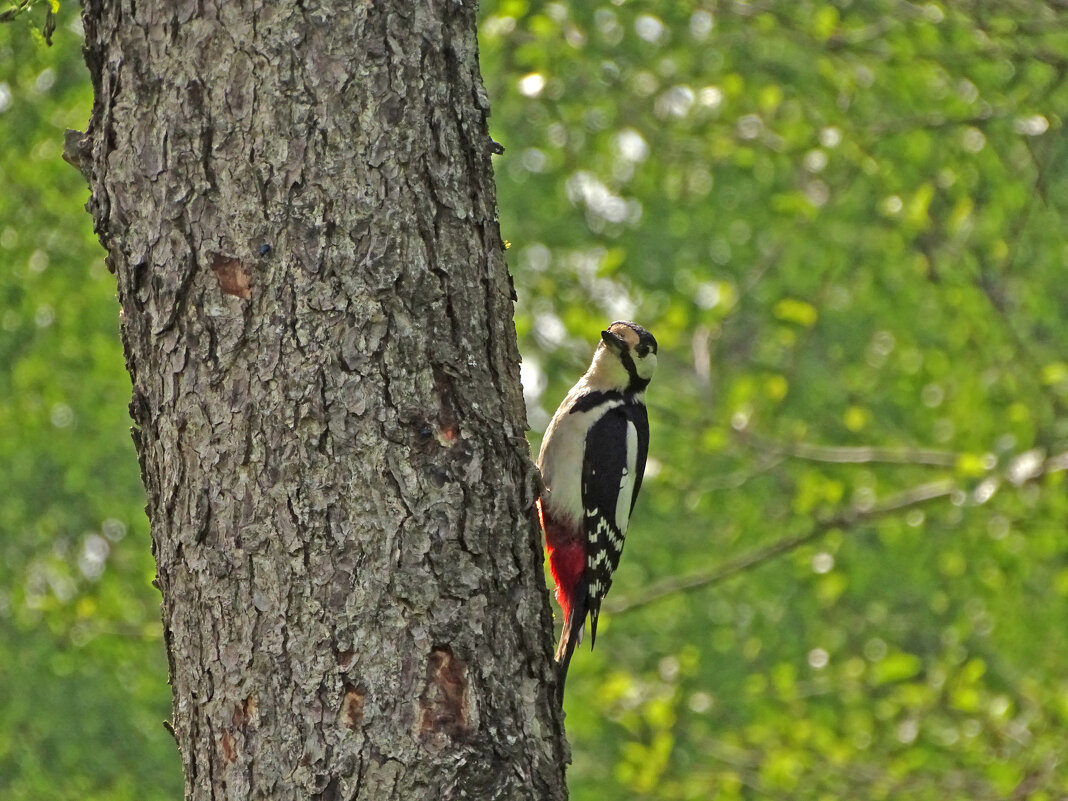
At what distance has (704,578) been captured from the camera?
5.70m

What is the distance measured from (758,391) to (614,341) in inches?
89.0

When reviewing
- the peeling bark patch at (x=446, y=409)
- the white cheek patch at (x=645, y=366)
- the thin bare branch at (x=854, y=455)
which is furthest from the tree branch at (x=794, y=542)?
the peeling bark patch at (x=446, y=409)

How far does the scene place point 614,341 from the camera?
4395 mm

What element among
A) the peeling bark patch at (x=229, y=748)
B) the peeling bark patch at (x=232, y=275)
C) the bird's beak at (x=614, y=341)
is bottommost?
the bird's beak at (x=614, y=341)

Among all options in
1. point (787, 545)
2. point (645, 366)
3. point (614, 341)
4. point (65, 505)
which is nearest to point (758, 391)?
point (787, 545)

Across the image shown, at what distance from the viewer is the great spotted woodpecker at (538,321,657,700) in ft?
13.6

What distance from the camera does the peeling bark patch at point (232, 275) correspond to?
7.61 ft

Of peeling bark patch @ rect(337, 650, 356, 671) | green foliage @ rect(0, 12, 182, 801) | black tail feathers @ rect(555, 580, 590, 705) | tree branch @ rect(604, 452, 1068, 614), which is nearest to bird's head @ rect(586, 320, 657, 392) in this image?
black tail feathers @ rect(555, 580, 590, 705)

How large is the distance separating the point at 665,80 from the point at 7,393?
4.19 meters

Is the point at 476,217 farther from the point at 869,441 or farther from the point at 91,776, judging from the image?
the point at 91,776

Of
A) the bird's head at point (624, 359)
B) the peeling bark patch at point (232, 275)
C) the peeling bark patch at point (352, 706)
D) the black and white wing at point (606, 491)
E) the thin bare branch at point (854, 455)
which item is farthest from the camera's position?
the thin bare branch at point (854, 455)

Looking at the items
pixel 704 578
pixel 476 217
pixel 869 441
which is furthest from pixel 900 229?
pixel 476 217

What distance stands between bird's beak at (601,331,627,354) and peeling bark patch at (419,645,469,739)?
2.23m

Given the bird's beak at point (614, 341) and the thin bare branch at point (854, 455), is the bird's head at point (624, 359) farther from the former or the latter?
the thin bare branch at point (854, 455)
